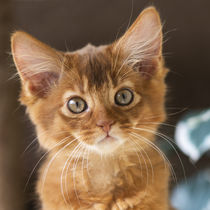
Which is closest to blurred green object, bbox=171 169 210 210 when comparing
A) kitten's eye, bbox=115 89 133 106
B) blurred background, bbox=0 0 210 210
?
blurred background, bbox=0 0 210 210

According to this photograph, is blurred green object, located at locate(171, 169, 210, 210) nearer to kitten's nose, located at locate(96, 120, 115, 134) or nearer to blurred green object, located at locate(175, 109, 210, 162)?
blurred green object, located at locate(175, 109, 210, 162)

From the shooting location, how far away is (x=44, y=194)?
132 centimetres

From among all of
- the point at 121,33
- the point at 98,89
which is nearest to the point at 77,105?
the point at 98,89

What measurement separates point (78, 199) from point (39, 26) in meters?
1.68

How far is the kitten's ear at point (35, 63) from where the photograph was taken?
1233 millimetres

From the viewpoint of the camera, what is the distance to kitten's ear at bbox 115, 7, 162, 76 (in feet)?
4.17

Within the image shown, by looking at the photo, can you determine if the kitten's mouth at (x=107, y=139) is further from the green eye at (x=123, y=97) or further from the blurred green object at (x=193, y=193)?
the blurred green object at (x=193, y=193)

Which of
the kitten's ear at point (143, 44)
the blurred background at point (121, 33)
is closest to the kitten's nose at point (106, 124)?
the kitten's ear at point (143, 44)

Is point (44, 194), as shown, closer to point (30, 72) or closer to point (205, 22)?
point (30, 72)

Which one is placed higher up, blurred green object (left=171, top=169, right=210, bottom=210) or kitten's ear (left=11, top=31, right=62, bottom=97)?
kitten's ear (left=11, top=31, right=62, bottom=97)

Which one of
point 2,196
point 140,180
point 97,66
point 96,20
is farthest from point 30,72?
point 96,20

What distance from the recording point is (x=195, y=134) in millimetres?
1921

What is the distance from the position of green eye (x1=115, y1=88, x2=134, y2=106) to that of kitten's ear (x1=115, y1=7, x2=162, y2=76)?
0.15 m

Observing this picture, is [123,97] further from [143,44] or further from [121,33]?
[121,33]
